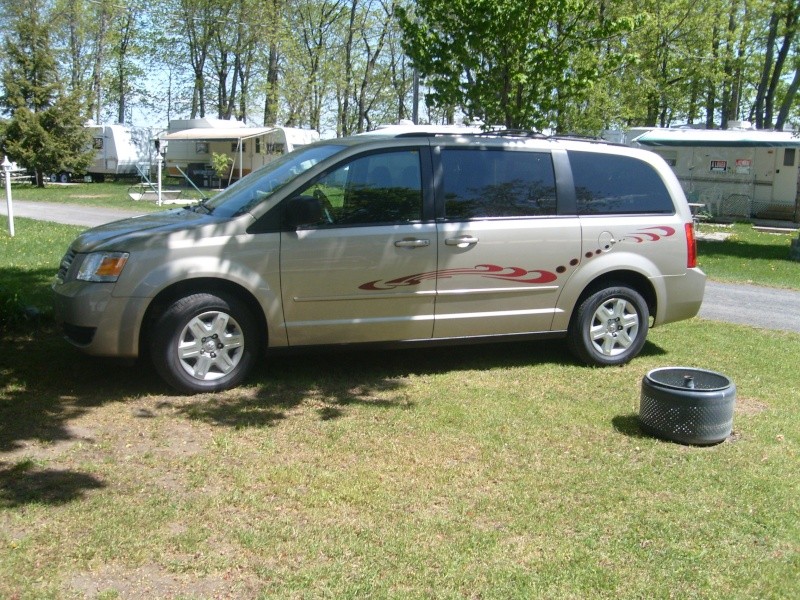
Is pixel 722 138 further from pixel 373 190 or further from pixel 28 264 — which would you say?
pixel 373 190

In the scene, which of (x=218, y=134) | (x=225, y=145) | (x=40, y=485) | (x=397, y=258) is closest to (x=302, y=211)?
(x=397, y=258)

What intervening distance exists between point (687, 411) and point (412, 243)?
2.23 meters

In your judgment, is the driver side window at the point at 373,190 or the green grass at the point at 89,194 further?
the green grass at the point at 89,194

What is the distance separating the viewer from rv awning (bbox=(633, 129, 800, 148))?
75.5 feet

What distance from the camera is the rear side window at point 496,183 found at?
6.18 m

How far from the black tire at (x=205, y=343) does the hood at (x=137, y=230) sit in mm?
532

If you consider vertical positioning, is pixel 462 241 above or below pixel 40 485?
above

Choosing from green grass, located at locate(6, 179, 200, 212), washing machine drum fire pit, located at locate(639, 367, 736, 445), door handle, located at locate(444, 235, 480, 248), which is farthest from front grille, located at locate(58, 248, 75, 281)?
green grass, located at locate(6, 179, 200, 212)

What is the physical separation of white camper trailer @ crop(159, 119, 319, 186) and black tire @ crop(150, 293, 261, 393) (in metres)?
26.0

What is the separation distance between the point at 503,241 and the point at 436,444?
197cm

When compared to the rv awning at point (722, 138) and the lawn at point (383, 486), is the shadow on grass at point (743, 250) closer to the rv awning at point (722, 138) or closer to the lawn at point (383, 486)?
the rv awning at point (722, 138)

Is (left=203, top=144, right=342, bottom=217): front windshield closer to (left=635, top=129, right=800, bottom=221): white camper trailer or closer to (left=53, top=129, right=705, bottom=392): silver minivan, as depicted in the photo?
(left=53, top=129, right=705, bottom=392): silver minivan

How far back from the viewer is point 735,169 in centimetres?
2483

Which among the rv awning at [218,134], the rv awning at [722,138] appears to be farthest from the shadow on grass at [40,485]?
the rv awning at [218,134]
